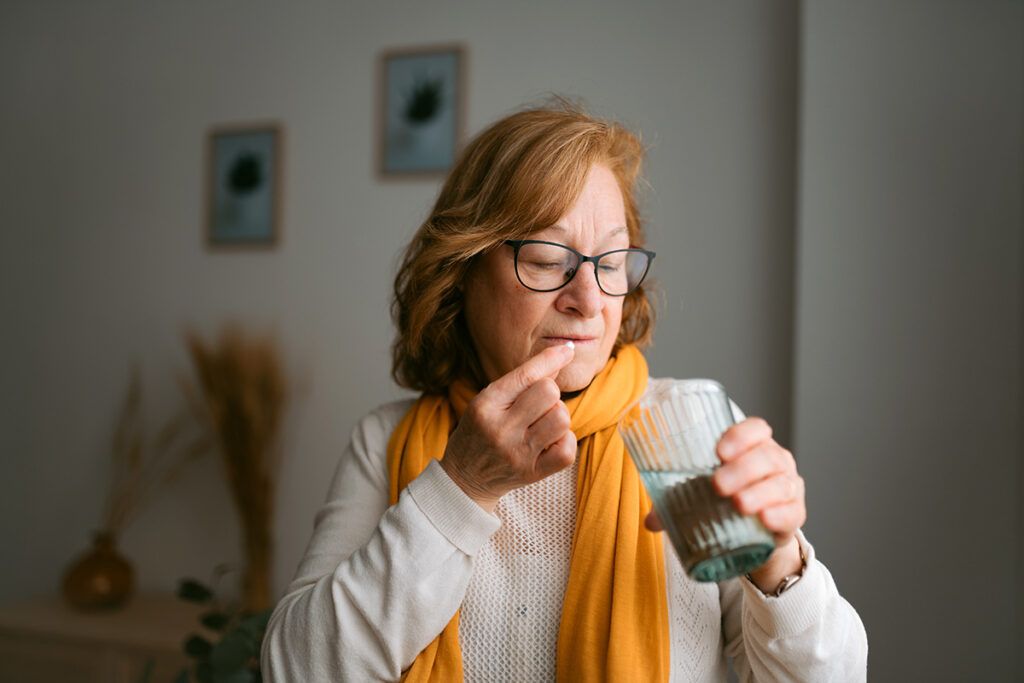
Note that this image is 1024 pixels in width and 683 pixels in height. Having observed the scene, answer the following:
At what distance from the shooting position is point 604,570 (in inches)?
40.5

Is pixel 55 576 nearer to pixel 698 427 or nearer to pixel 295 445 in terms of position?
pixel 295 445

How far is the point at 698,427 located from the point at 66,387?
9.32ft

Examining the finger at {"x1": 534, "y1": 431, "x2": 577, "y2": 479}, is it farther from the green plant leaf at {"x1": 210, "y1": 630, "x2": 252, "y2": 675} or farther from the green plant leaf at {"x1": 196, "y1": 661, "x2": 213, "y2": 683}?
the green plant leaf at {"x1": 196, "y1": 661, "x2": 213, "y2": 683}

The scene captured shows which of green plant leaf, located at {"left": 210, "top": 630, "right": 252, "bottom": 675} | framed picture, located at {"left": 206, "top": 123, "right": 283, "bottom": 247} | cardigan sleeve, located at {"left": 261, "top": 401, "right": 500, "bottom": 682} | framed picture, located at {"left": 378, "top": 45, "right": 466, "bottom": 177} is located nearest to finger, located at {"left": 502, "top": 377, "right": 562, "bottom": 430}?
cardigan sleeve, located at {"left": 261, "top": 401, "right": 500, "bottom": 682}

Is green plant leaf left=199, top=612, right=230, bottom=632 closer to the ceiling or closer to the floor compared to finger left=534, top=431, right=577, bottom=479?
closer to the floor

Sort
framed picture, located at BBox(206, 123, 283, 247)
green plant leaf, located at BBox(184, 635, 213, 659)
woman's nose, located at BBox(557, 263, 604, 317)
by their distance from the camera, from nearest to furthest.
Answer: woman's nose, located at BBox(557, 263, 604, 317) → green plant leaf, located at BBox(184, 635, 213, 659) → framed picture, located at BBox(206, 123, 283, 247)

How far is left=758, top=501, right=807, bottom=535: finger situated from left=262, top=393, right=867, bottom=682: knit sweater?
0.55ft

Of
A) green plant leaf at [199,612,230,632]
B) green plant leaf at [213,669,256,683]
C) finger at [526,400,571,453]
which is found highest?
finger at [526,400,571,453]

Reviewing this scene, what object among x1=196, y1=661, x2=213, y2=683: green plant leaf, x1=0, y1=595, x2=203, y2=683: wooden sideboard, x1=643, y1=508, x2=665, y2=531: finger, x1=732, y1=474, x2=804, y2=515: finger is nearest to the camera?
x1=732, y1=474, x2=804, y2=515: finger

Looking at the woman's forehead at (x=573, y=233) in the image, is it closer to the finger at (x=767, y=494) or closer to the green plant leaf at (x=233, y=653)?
the finger at (x=767, y=494)

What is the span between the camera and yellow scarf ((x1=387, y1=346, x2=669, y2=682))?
38.9 inches

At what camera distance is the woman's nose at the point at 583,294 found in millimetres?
1074

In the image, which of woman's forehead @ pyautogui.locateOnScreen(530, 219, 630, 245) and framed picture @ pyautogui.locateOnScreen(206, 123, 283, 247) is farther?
framed picture @ pyautogui.locateOnScreen(206, 123, 283, 247)

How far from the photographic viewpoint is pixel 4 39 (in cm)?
300
